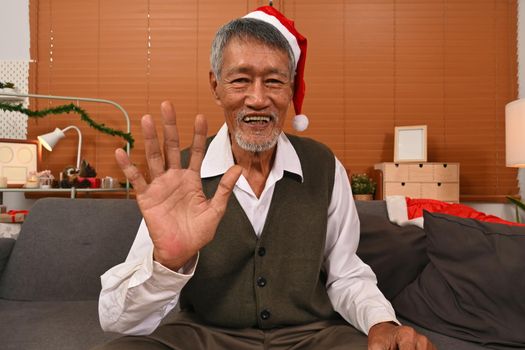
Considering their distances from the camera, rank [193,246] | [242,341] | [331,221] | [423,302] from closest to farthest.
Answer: [193,246], [242,341], [331,221], [423,302]

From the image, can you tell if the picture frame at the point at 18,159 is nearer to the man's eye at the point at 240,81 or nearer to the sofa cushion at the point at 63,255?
the sofa cushion at the point at 63,255

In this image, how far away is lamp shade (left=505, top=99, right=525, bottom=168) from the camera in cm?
237

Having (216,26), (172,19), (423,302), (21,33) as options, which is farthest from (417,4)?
(21,33)

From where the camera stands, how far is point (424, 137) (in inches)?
127

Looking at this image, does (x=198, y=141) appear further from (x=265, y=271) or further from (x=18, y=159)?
(x=18, y=159)

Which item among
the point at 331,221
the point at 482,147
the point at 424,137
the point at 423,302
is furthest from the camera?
the point at 482,147

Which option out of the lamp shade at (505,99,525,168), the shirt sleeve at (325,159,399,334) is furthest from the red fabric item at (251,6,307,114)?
the lamp shade at (505,99,525,168)

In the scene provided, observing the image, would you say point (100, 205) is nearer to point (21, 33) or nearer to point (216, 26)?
point (216, 26)

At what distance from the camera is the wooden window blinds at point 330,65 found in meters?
3.61

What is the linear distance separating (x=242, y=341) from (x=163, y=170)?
461mm

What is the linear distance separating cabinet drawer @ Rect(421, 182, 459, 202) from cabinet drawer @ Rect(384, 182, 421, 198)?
0.04 metres

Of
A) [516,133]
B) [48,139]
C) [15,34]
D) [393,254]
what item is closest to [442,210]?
[393,254]

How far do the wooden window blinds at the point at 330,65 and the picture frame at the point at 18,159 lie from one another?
1.95 feet

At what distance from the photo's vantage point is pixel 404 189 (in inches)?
123
